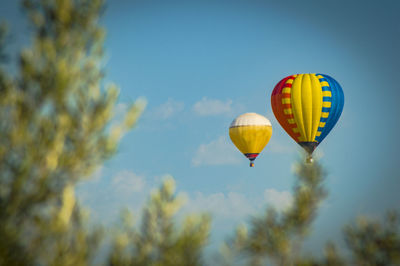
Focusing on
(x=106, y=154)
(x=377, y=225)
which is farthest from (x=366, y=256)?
(x=106, y=154)

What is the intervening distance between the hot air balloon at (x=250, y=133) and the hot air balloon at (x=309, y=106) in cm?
272

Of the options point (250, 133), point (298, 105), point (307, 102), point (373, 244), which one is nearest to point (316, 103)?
point (307, 102)

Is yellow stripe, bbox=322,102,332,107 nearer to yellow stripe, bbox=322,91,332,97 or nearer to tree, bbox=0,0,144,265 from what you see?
yellow stripe, bbox=322,91,332,97

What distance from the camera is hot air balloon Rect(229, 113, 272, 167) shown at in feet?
190

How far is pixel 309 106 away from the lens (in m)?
53.6

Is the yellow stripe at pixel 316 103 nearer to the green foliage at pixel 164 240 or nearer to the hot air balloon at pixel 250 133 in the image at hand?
the hot air balloon at pixel 250 133

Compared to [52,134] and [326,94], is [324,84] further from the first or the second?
[52,134]

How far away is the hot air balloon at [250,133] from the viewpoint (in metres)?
57.8

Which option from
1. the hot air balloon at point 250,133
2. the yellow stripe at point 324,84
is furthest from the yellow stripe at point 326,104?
the hot air balloon at point 250,133

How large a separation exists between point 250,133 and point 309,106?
284 inches

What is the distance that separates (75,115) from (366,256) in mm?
18409

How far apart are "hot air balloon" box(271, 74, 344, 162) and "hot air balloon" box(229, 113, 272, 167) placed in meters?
2.72

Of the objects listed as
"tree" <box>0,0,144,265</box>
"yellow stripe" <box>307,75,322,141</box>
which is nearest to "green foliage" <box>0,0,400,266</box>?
"tree" <box>0,0,144,265</box>

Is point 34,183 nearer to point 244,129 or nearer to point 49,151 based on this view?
point 49,151
